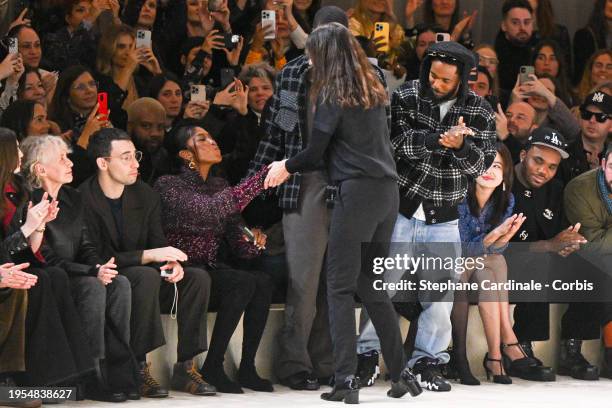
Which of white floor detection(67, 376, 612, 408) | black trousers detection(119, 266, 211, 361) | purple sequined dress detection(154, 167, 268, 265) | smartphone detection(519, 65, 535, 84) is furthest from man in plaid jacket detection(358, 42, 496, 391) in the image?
smartphone detection(519, 65, 535, 84)

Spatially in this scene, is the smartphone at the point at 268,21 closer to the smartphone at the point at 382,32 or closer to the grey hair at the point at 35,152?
the smartphone at the point at 382,32

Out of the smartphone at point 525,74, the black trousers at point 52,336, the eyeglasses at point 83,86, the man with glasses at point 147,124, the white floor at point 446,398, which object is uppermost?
the smartphone at point 525,74

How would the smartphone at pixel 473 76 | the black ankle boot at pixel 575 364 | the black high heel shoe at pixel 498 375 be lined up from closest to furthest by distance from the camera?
1. the black high heel shoe at pixel 498 375
2. the black ankle boot at pixel 575 364
3. the smartphone at pixel 473 76

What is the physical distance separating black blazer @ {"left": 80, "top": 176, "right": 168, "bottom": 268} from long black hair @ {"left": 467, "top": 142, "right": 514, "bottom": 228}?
5.21 ft

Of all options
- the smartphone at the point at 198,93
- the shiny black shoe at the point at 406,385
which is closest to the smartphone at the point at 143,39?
the smartphone at the point at 198,93

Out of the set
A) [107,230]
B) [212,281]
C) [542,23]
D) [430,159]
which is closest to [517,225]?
[430,159]

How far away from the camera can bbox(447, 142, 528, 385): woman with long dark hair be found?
24.2 ft

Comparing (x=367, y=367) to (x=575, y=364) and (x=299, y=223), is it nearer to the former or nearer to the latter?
(x=299, y=223)

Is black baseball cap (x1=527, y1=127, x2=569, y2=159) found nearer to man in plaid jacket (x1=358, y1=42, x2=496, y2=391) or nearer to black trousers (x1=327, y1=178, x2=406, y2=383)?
man in plaid jacket (x1=358, y1=42, x2=496, y2=391)

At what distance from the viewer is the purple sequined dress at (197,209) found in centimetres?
691

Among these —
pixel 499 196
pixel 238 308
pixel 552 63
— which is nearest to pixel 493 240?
pixel 499 196

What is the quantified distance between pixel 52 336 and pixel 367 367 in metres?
1.51

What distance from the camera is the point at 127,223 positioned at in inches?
265

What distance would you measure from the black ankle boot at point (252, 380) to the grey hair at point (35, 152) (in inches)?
48.4
